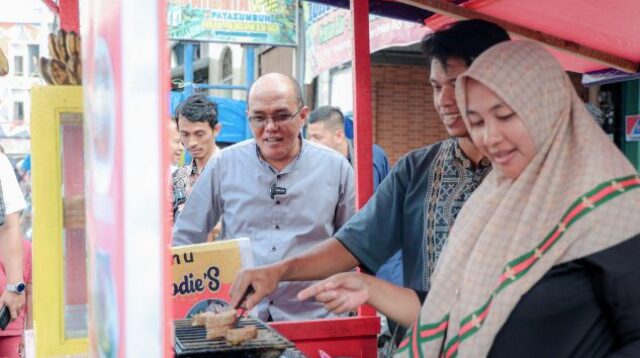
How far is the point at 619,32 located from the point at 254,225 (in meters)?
1.63

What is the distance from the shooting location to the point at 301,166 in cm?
310

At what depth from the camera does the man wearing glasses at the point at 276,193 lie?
2.98 metres

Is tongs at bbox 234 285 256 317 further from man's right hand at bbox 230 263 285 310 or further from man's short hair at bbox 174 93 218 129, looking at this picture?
man's short hair at bbox 174 93 218 129

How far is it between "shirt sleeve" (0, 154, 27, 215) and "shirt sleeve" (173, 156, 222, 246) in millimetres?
969

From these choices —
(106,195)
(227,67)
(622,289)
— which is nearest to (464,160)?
(622,289)

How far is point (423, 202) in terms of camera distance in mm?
2164

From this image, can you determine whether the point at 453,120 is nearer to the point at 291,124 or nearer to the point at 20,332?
the point at 291,124

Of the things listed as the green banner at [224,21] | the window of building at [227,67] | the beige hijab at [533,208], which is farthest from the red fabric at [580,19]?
the window of building at [227,67]

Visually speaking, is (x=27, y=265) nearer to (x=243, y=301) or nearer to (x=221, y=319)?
(x=243, y=301)

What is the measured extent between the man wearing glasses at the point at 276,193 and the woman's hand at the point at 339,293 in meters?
1.07

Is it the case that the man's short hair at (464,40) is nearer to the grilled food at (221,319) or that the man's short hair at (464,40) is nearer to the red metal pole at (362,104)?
the red metal pole at (362,104)

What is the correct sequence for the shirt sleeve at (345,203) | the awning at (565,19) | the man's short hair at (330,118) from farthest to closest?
the man's short hair at (330,118) → the shirt sleeve at (345,203) → the awning at (565,19)

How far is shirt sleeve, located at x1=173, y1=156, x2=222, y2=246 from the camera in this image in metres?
3.12

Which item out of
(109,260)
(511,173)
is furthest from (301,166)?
(109,260)
